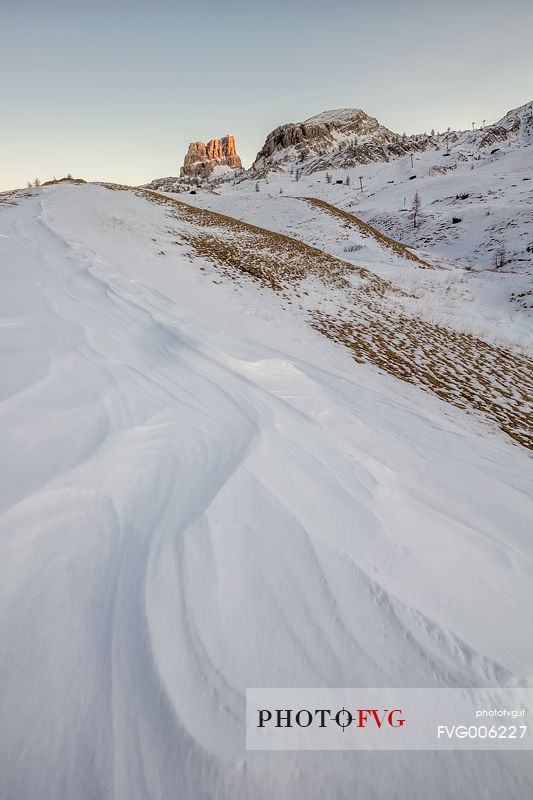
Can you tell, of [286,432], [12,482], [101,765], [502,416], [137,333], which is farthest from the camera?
[502,416]

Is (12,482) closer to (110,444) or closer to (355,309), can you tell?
(110,444)

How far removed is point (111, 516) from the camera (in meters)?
1.85

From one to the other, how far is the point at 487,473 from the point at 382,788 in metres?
2.77

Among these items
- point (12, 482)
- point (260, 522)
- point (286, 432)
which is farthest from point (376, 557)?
point (12, 482)

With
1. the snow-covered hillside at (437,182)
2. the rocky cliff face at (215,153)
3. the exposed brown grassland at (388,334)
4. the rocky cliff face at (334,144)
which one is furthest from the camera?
the rocky cliff face at (215,153)
